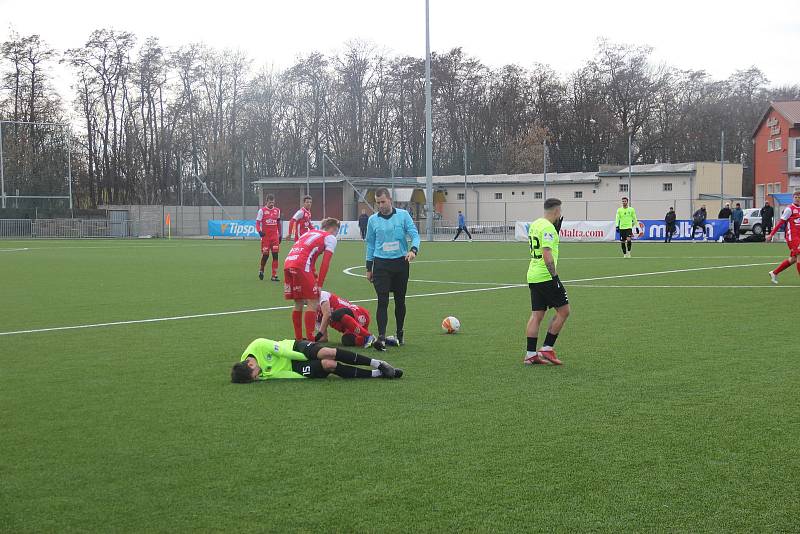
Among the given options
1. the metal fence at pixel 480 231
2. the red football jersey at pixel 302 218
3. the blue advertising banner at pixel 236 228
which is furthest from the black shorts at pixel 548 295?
the blue advertising banner at pixel 236 228

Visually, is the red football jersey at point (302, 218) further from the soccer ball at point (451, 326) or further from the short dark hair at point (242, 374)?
the short dark hair at point (242, 374)

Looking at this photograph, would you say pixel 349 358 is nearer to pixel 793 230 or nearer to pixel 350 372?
pixel 350 372

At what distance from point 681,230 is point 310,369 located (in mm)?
37995

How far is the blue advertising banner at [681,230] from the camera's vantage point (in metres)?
42.2

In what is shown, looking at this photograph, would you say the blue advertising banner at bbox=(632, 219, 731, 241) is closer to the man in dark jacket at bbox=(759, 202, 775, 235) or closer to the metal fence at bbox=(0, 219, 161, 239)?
the man in dark jacket at bbox=(759, 202, 775, 235)

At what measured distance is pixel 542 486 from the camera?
5.16m

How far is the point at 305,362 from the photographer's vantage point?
27.8ft

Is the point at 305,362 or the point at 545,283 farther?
the point at 545,283

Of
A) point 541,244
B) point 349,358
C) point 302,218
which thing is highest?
point 302,218

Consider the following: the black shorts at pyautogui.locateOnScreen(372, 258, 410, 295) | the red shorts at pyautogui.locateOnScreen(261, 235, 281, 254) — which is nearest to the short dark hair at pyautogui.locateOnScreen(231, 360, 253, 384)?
the black shorts at pyautogui.locateOnScreen(372, 258, 410, 295)

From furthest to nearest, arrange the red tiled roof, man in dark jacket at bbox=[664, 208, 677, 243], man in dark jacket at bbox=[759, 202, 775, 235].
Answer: the red tiled roof
man in dark jacket at bbox=[664, 208, 677, 243]
man in dark jacket at bbox=[759, 202, 775, 235]

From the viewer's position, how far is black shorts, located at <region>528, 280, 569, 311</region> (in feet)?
30.8

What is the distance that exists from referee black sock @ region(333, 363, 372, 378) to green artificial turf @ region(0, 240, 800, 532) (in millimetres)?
93

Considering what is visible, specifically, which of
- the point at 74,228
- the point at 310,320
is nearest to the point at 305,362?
the point at 310,320
